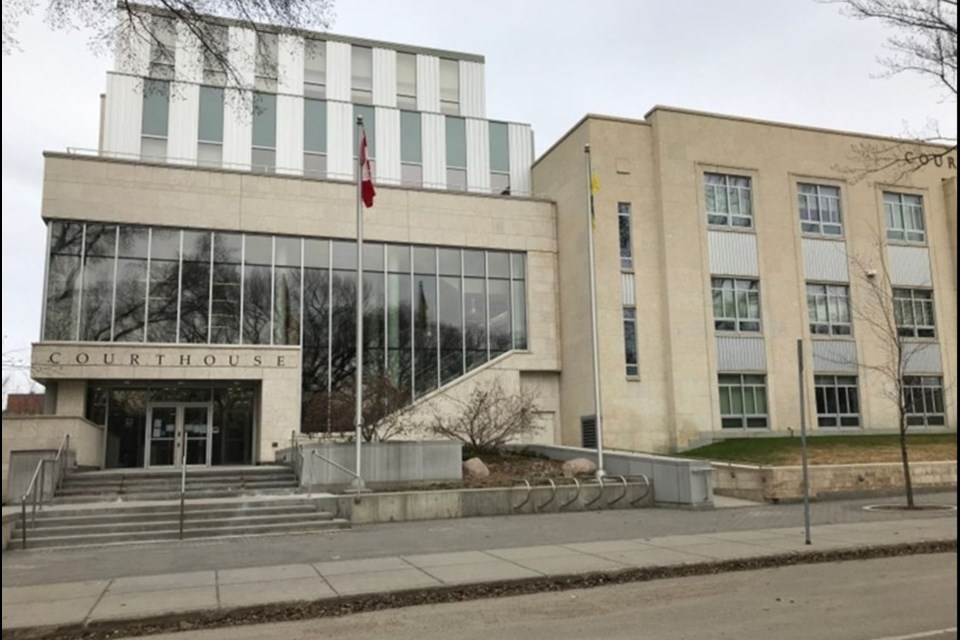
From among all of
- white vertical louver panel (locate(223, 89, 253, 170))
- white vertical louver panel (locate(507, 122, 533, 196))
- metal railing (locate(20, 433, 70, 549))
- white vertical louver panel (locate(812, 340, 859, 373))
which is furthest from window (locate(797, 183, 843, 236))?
metal railing (locate(20, 433, 70, 549))

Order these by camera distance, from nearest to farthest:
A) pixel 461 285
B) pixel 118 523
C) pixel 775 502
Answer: pixel 118 523
pixel 775 502
pixel 461 285

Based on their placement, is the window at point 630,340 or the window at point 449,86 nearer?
the window at point 630,340

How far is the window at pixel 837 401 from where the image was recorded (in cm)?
3117

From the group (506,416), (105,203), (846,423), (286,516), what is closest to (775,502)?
(506,416)

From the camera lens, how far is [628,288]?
3020cm

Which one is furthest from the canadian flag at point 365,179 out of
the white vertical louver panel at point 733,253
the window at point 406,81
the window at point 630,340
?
the window at point 406,81

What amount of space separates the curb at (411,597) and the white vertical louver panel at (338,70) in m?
35.6

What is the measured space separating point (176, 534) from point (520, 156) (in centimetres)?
2682

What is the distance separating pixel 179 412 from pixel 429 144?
16.8m

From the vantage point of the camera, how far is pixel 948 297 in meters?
33.8

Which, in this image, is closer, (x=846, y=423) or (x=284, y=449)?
(x=284, y=449)

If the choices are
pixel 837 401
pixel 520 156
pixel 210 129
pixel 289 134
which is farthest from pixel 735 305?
pixel 210 129

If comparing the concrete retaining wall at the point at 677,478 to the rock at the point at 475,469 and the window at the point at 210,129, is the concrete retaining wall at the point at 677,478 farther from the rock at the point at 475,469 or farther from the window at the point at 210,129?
the window at the point at 210,129

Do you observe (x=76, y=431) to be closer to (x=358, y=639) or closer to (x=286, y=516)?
(x=286, y=516)
